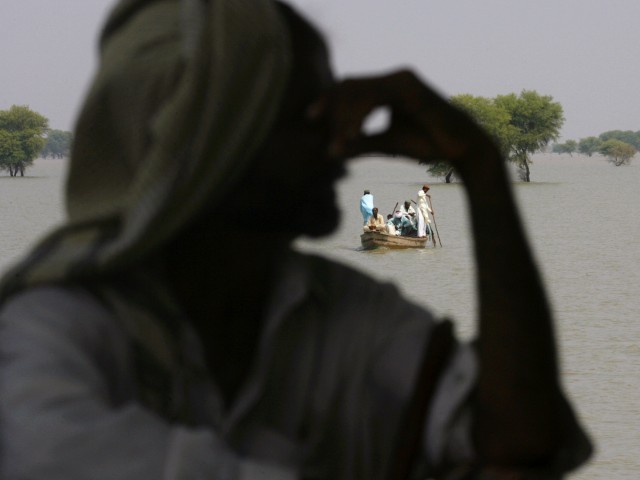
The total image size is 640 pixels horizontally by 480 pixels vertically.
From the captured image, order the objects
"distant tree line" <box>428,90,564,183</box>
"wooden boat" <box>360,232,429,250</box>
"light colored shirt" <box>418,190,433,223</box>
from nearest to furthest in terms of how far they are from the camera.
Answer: "wooden boat" <box>360,232,429,250</box> → "light colored shirt" <box>418,190,433,223</box> → "distant tree line" <box>428,90,564,183</box>

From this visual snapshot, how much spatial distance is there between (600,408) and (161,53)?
1121 cm

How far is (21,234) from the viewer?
106 feet

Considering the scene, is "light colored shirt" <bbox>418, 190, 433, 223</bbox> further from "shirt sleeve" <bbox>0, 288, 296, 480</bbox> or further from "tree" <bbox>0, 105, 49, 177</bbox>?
"tree" <bbox>0, 105, 49, 177</bbox>

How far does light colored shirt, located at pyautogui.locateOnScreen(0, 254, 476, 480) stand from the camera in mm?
1575

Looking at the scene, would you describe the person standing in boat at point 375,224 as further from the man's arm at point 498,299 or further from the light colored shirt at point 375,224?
the man's arm at point 498,299

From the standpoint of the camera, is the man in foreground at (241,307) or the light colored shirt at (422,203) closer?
the man in foreground at (241,307)

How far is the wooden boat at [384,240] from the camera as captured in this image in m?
24.1

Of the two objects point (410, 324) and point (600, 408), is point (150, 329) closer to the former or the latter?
point (410, 324)

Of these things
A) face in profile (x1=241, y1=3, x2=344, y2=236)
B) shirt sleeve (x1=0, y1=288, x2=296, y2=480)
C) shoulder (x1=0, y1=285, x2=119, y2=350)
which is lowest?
shirt sleeve (x1=0, y1=288, x2=296, y2=480)

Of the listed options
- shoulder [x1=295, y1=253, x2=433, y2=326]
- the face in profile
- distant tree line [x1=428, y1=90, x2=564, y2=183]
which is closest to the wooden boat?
shoulder [x1=295, y1=253, x2=433, y2=326]

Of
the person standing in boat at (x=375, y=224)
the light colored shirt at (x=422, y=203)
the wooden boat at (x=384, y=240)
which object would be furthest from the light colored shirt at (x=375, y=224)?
the light colored shirt at (x=422, y=203)

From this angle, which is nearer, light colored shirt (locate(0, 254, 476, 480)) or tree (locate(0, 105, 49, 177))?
light colored shirt (locate(0, 254, 476, 480))

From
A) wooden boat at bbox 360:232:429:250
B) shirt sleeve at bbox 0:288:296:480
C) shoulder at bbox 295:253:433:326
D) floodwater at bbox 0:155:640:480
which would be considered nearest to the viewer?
shirt sleeve at bbox 0:288:296:480

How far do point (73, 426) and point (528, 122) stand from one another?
286 ft
